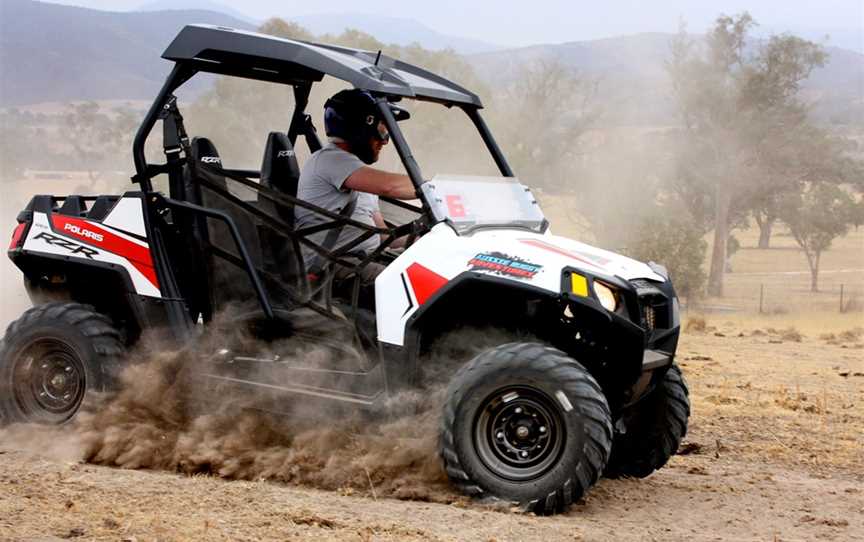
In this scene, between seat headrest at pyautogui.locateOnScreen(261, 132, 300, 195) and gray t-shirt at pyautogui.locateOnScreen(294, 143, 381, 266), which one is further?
seat headrest at pyautogui.locateOnScreen(261, 132, 300, 195)

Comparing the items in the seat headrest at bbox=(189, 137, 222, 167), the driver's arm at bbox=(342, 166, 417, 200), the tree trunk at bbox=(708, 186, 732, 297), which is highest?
the seat headrest at bbox=(189, 137, 222, 167)

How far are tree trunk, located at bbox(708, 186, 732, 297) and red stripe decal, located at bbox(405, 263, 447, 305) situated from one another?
42.6 meters

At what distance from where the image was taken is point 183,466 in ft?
22.6

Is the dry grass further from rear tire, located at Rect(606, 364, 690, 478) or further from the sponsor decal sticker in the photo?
the sponsor decal sticker

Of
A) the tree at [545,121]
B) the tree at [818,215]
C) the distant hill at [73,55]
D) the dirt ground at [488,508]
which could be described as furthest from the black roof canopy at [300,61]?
the distant hill at [73,55]

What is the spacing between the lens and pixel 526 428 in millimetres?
6098

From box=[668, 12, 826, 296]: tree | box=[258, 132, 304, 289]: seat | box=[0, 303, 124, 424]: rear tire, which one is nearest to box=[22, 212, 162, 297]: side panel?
box=[0, 303, 124, 424]: rear tire

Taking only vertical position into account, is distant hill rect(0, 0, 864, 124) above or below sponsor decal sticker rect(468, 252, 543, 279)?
above

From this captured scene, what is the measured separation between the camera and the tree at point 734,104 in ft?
168

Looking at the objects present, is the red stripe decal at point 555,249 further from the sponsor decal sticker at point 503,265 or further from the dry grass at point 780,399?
the dry grass at point 780,399

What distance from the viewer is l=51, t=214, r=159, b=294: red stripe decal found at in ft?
24.2

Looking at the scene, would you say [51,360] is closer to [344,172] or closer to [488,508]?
[344,172]

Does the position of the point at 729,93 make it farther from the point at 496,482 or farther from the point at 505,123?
the point at 496,482

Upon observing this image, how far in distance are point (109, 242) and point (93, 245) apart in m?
0.11
